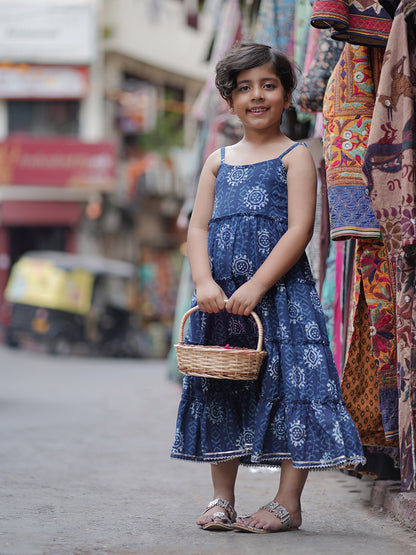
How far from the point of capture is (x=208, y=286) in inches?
122

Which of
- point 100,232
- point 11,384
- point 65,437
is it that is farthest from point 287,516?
point 100,232

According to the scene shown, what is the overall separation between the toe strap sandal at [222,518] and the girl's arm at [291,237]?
669mm

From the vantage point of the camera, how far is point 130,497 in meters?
3.81

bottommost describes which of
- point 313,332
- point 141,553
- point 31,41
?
point 141,553

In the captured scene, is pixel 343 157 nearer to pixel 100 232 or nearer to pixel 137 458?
pixel 137 458

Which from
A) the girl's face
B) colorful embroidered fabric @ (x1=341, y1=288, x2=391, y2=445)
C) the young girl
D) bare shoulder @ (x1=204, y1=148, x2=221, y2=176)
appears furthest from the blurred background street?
bare shoulder @ (x1=204, y1=148, x2=221, y2=176)

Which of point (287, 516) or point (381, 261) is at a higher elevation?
point (381, 261)

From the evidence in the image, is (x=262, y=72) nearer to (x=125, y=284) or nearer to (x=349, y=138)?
(x=349, y=138)

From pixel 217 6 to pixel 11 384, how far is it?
4.72 m

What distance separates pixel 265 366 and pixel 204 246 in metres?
0.46

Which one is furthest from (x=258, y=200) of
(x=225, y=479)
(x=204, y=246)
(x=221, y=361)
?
(x=225, y=479)

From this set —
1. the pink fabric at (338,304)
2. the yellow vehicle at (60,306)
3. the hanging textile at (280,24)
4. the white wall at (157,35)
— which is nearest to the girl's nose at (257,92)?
the pink fabric at (338,304)

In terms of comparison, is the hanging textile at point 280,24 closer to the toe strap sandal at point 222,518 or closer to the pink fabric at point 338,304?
the pink fabric at point 338,304

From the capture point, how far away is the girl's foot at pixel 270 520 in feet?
10.2
